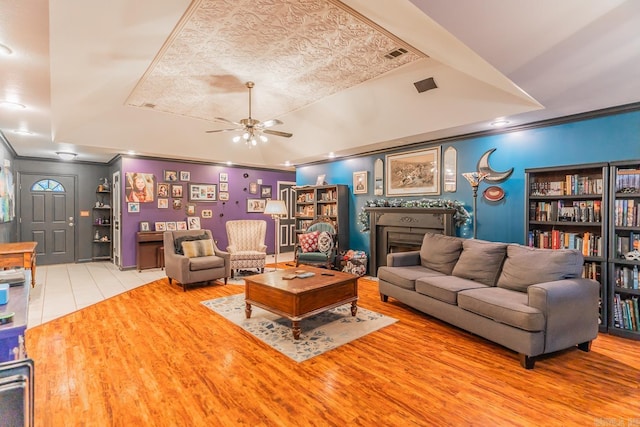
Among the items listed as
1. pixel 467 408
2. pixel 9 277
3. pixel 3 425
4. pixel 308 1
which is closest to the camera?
pixel 3 425

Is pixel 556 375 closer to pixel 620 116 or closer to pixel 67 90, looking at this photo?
pixel 620 116

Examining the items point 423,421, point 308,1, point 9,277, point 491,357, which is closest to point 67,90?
point 9,277

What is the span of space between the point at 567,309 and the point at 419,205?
2.76 meters

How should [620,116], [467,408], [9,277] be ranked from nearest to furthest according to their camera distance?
[9,277] < [467,408] < [620,116]

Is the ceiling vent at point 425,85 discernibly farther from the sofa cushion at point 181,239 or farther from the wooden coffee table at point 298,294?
the sofa cushion at point 181,239

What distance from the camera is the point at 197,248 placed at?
5496 millimetres

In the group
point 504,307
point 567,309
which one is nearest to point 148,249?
point 504,307

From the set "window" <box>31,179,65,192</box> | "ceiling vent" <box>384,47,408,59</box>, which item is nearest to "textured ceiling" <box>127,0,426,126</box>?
"ceiling vent" <box>384,47,408,59</box>

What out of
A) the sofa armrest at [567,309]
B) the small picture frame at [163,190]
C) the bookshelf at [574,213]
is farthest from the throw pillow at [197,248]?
the bookshelf at [574,213]

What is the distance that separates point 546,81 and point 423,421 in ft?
9.89

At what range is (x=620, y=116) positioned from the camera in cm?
349

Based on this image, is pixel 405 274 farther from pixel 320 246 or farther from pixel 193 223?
pixel 193 223

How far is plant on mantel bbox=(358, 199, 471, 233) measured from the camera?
4852 mm

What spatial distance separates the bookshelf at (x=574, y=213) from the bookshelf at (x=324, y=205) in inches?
136
